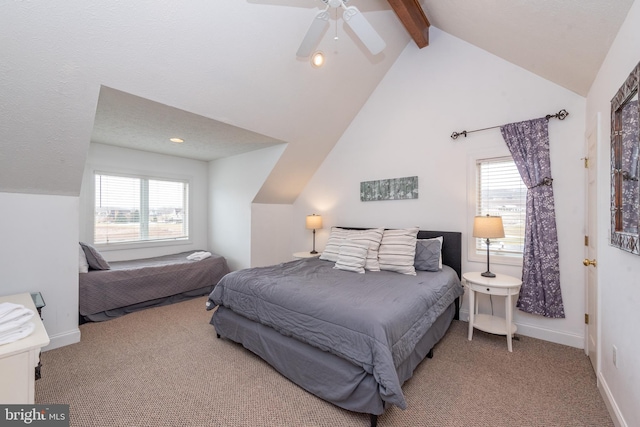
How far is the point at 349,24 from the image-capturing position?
184 centimetres

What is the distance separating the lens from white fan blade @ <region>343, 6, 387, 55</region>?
174 cm

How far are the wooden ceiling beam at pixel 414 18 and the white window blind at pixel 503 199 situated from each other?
63.9 inches

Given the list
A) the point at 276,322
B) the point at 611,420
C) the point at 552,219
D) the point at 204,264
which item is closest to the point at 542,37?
the point at 552,219

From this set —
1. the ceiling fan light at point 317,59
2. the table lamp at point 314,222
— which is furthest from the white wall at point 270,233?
the ceiling fan light at point 317,59

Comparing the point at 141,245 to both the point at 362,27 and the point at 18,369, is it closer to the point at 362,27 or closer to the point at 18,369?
the point at 18,369

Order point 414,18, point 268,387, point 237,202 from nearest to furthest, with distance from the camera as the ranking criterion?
1. point 268,387
2. point 414,18
3. point 237,202

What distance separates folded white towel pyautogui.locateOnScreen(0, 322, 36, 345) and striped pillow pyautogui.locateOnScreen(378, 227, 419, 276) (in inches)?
106

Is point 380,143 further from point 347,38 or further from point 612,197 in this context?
point 612,197

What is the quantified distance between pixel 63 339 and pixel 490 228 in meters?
4.28

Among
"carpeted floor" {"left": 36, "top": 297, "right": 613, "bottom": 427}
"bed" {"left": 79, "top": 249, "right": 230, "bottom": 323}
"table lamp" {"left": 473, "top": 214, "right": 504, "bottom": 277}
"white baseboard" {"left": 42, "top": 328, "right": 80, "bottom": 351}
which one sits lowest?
"carpeted floor" {"left": 36, "top": 297, "right": 613, "bottom": 427}

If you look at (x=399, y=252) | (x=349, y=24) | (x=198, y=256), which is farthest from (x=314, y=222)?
(x=349, y=24)

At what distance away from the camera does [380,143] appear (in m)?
3.91

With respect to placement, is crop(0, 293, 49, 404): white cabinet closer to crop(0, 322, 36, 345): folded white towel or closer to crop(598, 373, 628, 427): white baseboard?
crop(0, 322, 36, 345): folded white towel

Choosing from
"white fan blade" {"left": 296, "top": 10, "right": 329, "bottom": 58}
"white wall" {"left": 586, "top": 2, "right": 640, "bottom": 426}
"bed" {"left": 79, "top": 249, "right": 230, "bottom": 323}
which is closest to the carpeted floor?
"white wall" {"left": 586, "top": 2, "right": 640, "bottom": 426}
